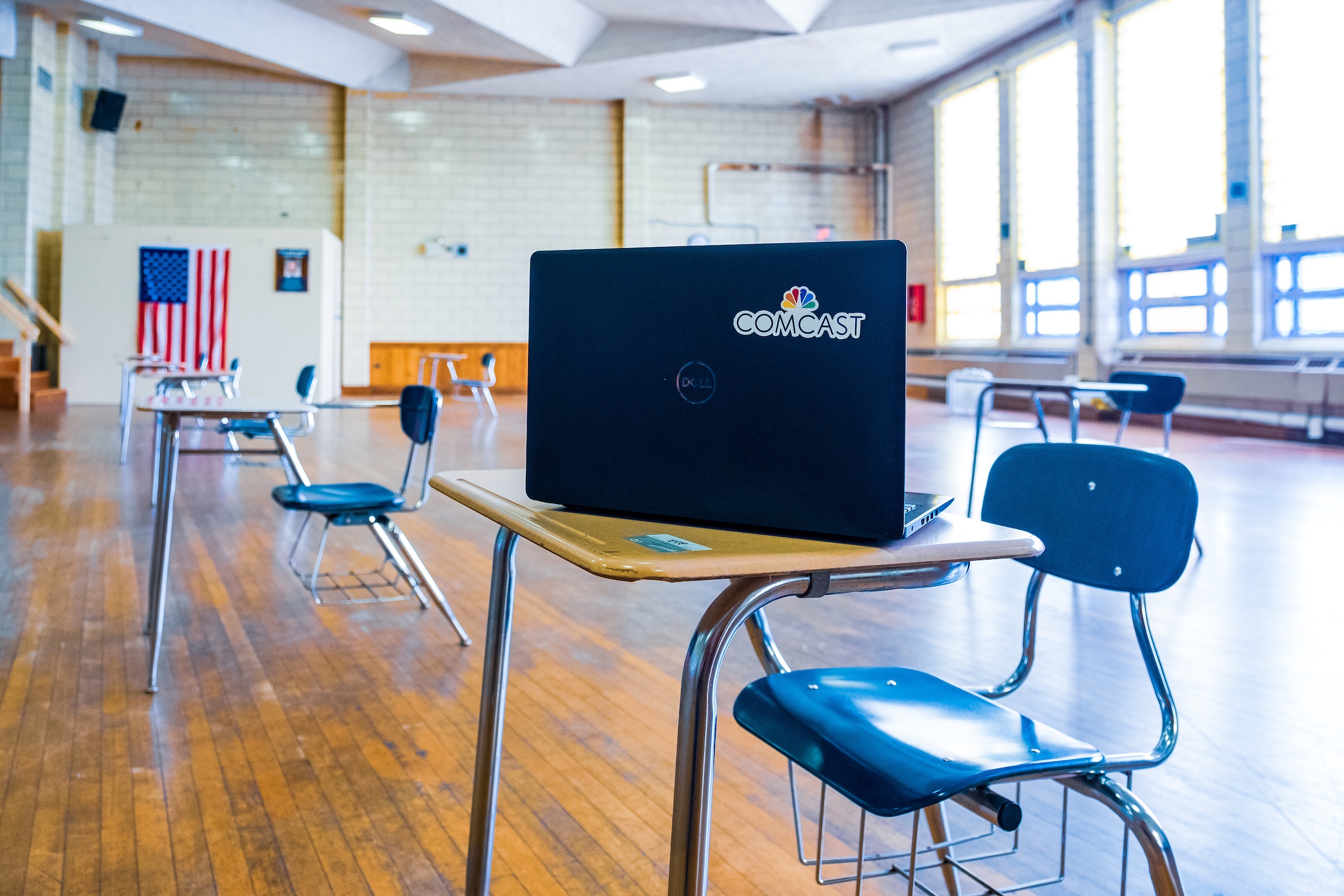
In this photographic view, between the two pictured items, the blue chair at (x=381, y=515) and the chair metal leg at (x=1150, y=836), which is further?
the blue chair at (x=381, y=515)

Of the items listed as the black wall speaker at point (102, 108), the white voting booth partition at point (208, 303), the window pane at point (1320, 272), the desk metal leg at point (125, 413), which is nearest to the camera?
the desk metal leg at point (125, 413)

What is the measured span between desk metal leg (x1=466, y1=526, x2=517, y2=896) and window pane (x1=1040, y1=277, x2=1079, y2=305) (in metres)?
10.9

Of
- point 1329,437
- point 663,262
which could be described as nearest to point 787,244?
point 663,262

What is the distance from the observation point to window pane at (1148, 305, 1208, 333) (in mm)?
9773

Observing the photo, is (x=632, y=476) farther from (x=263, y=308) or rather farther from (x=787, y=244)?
(x=263, y=308)

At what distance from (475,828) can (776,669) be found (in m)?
0.48

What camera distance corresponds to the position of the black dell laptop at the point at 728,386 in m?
0.91

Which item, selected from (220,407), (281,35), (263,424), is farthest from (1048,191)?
(220,407)

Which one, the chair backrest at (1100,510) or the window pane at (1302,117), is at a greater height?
the window pane at (1302,117)

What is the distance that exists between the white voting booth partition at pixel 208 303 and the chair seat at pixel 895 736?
11.6 metres

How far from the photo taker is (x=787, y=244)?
36.5 inches

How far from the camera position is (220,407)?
Result: 10.0 feet

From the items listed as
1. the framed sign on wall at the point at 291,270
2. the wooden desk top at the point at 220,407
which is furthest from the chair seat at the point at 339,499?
the framed sign on wall at the point at 291,270

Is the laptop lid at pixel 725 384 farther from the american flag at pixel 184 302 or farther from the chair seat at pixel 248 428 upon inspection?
the american flag at pixel 184 302
